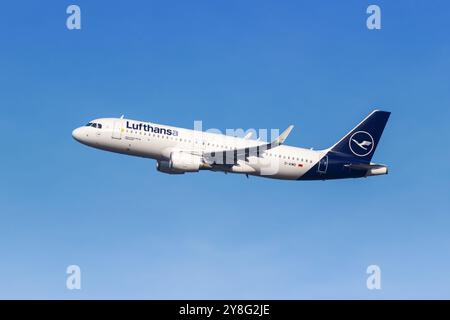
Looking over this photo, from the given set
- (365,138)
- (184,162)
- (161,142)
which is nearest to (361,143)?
(365,138)

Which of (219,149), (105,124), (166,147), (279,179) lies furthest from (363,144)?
(105,124)

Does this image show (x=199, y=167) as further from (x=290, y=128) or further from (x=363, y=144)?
(x=363, y=144)

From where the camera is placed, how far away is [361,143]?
344 feet

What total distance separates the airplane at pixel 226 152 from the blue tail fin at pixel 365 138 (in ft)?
0.26

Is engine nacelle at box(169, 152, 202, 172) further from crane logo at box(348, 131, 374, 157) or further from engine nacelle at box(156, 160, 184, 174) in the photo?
crane logo at box(348, 131, 374, 157)

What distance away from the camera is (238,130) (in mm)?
99000

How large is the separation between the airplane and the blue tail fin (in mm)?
78

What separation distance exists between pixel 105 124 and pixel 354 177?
107 ft

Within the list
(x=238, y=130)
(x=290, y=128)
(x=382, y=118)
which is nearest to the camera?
(x=290, y=128)

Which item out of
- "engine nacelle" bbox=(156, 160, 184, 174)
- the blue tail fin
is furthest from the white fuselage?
the blue tail fin

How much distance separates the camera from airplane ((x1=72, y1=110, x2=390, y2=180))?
309ft

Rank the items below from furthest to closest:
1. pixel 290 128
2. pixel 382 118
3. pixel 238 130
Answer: pixel 382 118
pixel 238 130
pixel 290 128

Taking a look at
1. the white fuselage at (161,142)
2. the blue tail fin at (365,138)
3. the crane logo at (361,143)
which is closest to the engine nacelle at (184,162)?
the white fuselage at (161,142)

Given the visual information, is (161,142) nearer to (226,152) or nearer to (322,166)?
(226,152)
